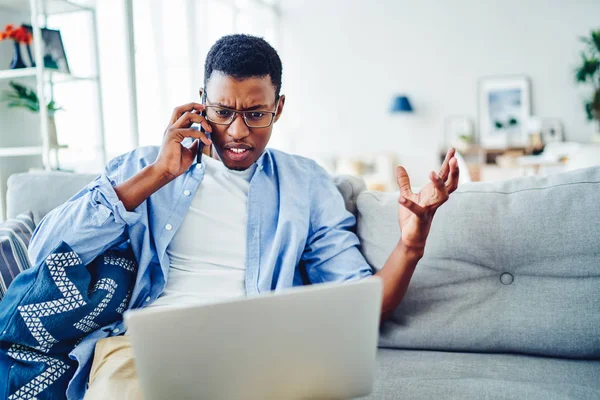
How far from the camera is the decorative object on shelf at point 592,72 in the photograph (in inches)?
226

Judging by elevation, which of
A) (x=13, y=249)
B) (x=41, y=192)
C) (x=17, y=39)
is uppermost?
(x=17, y=39)

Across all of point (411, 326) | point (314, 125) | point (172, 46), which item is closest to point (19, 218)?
point (411, 326)

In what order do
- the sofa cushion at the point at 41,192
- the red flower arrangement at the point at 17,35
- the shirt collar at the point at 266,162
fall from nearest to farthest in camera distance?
the shirt collar at the point at 266,162, the sofa cushion at the point at 41,192, the red flower arrangement at the point at 17,35

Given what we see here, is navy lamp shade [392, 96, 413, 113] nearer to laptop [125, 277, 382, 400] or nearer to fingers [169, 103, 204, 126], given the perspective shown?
fingers [169, 103, 204, 126]

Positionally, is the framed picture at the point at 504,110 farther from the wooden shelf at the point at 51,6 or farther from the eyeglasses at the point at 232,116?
the eyeglasses at the point at 232,116

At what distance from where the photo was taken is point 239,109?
4.25 ft

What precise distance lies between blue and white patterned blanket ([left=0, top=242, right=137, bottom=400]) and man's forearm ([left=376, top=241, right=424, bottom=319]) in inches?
25.1

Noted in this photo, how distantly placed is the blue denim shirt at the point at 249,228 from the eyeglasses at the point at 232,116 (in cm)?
15

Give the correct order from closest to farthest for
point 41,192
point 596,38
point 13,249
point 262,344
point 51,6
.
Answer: point 262,344, point 13,249, point 41,192, point 51,6, point 596,38

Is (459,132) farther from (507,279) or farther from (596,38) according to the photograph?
(507,279)

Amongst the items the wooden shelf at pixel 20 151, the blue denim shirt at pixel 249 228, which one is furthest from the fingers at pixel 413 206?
the wooden shelf at pixel 20 151

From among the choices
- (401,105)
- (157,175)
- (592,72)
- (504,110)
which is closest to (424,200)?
(157,175)

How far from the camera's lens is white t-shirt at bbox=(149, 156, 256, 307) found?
51.0 inches

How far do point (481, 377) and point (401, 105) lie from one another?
17.9ft
